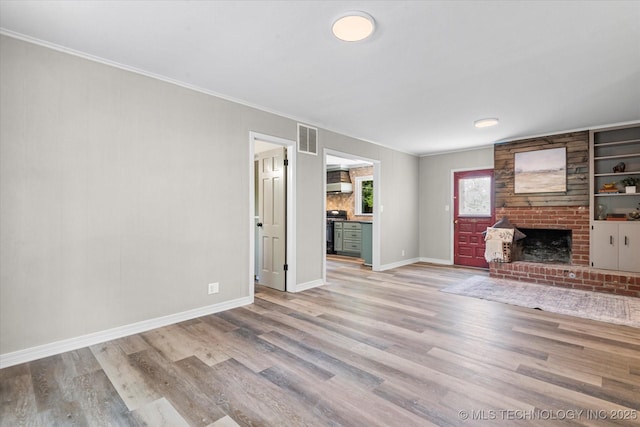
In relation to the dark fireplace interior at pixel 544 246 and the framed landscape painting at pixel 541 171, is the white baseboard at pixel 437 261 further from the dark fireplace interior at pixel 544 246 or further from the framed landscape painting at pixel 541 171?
the framed landscape painting at pixel 541 171

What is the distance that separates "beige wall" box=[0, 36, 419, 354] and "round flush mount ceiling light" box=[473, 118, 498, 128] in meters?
3.22

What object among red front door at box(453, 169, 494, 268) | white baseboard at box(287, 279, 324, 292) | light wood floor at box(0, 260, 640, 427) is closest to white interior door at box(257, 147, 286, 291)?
white baseboard at box(287, 279, 324, 292)

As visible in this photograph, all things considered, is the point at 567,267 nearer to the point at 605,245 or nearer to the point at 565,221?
the point at 605,245

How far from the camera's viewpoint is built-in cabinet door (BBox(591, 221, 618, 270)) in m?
4.72

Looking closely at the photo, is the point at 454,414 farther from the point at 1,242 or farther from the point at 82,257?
the point at 1,242

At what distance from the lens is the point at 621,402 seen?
6.26 feet

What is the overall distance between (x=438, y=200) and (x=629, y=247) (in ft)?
10.6

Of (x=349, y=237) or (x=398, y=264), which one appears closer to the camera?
(x=398, y=264)

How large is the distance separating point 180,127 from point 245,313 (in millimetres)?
2177

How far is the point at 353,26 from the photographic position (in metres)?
2.26

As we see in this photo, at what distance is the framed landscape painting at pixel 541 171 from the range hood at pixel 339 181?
4.14 meters

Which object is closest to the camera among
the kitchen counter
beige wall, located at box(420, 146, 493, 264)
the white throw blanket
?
the white throw blanket

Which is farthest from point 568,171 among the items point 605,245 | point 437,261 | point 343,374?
point 343,374

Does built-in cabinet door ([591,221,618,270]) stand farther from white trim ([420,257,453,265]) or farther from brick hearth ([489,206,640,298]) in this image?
white trim ([420,257,453,265])
